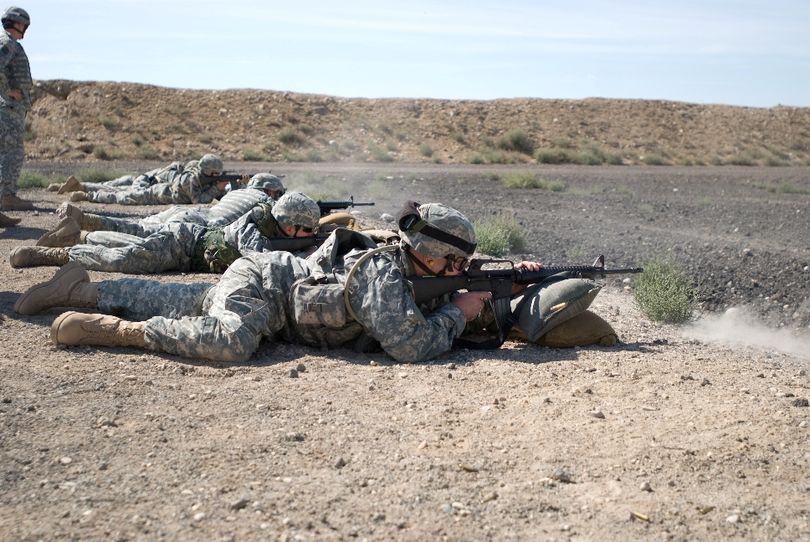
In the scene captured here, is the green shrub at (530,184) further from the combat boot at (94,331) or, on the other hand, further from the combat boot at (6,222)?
the combat boot at (94,331)

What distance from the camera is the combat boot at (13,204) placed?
13436mm

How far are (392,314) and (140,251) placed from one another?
3.92m

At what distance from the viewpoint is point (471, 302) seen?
241 inches

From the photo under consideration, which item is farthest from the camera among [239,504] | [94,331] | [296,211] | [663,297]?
[663,297]

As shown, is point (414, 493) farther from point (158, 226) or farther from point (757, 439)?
point (158, 226)

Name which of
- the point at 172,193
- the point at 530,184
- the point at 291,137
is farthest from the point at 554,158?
the point at 172,193

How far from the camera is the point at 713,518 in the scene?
3688mm

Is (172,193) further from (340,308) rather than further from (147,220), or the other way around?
(340,308)

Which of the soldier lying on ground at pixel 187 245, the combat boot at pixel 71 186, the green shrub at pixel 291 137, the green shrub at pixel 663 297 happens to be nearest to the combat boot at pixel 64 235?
the soldier lying on ground at pixel 187 245

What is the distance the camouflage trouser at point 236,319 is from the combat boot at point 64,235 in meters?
3.69

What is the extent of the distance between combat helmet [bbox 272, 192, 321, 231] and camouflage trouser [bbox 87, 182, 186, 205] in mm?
7253

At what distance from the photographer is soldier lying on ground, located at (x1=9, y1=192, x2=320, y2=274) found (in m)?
8.12

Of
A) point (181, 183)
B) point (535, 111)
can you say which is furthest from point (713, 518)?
point (535, 111)

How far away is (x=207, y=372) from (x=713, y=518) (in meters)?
3.05
